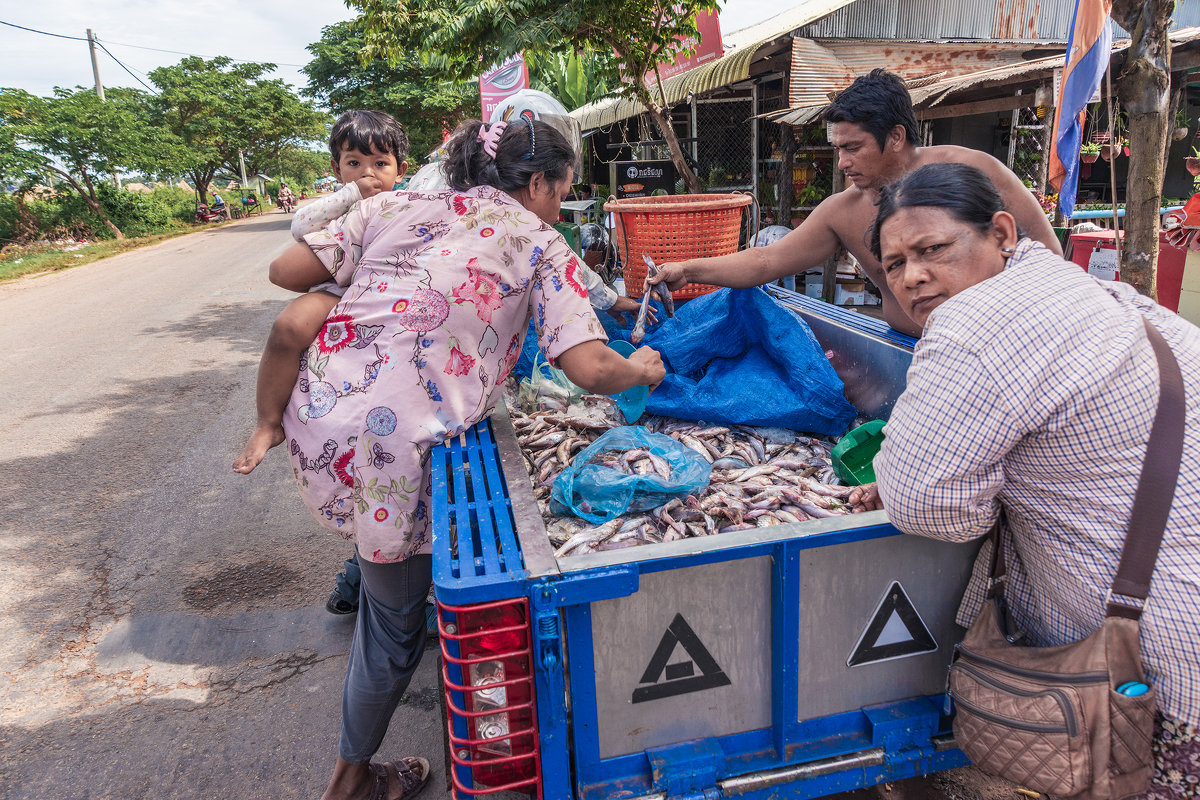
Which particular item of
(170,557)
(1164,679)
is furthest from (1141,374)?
(170,557)

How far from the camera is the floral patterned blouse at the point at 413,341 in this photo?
6.31 feet

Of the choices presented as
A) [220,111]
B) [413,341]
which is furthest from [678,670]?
[220,111]

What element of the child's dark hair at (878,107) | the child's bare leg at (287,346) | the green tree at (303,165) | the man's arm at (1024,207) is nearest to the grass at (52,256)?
the child's bare leg at (287,346)

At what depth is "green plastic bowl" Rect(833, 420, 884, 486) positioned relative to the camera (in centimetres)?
243

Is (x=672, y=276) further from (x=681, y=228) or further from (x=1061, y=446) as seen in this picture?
(x=1061, y=446)

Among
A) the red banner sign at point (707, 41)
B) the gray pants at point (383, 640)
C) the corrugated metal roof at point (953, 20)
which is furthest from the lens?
the corrugated metal roof at point (953, 20)

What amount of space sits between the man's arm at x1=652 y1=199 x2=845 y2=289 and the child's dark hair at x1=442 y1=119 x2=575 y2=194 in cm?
120

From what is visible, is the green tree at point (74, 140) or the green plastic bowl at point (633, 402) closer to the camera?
the green plastic bowl at point (633, 402)

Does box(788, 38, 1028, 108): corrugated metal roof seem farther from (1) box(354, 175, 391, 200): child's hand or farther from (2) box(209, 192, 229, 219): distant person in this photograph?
(2) box(209, 192, 229, 219): distant person

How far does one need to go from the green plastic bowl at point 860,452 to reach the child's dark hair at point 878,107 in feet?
4.08

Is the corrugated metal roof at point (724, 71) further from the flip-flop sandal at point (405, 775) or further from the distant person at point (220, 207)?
the distant person at point (220, 207)

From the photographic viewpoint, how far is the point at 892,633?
1629 millimetres

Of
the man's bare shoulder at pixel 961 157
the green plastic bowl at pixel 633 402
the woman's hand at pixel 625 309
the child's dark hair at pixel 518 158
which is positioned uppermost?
the child's dark hair at pixel 518 158

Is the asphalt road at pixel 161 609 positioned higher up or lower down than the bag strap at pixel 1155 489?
lower down
